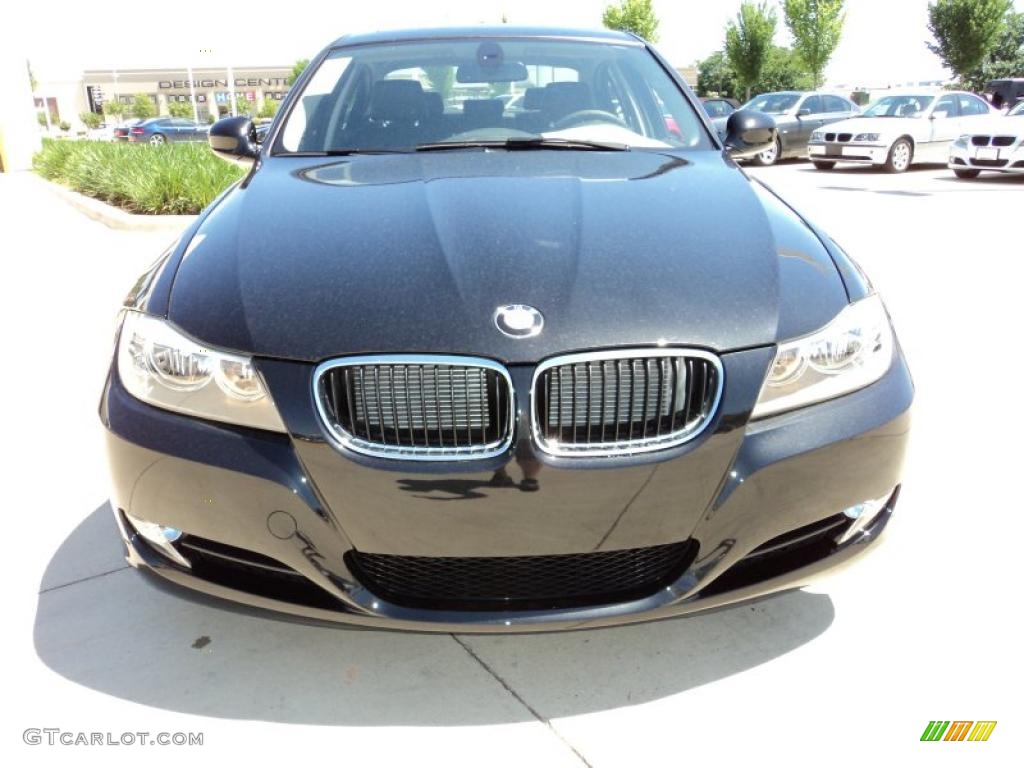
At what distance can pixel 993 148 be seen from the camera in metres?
13.9

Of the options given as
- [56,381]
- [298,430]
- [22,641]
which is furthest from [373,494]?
[56,381]

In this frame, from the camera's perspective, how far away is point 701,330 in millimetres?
1891

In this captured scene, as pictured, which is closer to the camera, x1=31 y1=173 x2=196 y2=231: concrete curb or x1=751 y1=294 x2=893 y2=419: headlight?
x1=751 y1=294 x2=893 y2=419: headlight

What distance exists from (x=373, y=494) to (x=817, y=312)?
3.58ft

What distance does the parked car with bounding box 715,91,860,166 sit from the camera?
18609mm

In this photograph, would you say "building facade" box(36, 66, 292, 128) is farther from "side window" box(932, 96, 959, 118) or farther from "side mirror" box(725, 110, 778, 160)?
"side mirror" box(725, 110, 778, 160)

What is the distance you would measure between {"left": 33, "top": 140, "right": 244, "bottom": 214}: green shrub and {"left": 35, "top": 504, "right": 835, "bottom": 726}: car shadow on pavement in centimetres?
757

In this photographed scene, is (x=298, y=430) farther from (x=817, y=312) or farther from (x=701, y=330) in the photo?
(x=817, y=312)

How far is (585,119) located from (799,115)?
56.7ft

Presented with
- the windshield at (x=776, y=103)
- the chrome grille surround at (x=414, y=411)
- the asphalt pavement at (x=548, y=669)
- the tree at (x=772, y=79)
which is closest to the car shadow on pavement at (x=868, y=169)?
the windshield at (x=776, y=103)

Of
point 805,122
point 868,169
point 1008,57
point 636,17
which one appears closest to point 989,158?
point 868,169

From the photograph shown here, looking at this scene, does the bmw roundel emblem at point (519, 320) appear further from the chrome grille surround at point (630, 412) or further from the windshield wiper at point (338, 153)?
the windshield wiper at point (338, 153)

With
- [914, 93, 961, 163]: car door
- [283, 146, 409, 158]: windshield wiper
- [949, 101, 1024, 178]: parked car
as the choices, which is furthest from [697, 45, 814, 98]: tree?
[283, 146, 409, 158]: windshield wiper

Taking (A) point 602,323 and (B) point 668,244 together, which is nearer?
(A) point 602,323
